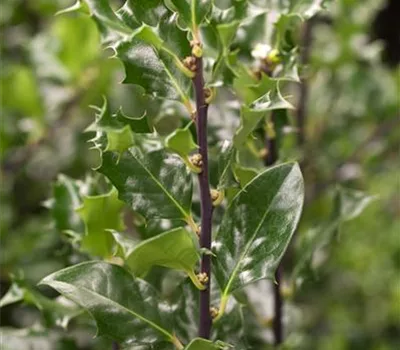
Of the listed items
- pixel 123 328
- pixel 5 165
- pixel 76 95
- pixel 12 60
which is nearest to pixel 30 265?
pixel 5 165

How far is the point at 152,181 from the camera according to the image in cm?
69

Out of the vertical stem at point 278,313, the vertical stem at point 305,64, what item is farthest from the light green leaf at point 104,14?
the vertical stem at point 305,64

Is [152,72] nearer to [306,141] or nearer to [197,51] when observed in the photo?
[197,51]

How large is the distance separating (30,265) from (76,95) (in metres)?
0.32

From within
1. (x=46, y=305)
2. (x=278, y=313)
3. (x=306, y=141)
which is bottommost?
(x=306, y=141)

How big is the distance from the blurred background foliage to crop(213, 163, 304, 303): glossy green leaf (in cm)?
50

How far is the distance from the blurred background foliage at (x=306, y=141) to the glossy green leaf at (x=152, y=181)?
53 cm

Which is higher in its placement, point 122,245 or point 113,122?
point 113,122

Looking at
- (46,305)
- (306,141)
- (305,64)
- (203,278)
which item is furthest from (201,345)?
(306,141)

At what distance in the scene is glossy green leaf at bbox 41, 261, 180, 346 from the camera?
665mm

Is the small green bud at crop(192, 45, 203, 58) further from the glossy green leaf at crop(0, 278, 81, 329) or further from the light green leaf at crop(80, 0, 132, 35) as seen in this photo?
the glossy green leaf at crop(0, 278, 81, 329)

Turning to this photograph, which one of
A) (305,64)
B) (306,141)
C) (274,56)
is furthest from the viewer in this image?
(306,141)

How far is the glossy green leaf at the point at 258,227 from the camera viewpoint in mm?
690

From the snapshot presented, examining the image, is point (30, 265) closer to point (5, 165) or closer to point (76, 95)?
point (5, 165)
